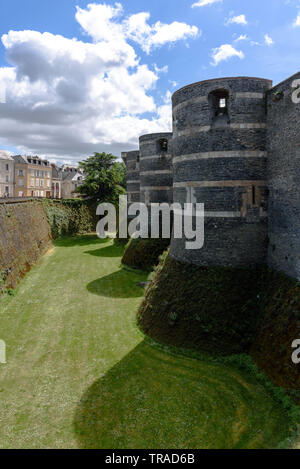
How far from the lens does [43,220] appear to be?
34.3 m

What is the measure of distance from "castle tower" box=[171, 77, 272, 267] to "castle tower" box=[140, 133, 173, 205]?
419 inches

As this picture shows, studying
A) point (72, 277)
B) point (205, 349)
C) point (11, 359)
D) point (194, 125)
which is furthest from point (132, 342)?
point (72, 277)

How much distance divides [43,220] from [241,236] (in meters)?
27.8

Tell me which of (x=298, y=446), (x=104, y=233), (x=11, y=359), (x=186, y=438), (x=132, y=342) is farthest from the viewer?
(x=104, y=233)

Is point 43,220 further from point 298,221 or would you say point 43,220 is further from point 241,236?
point 298,221

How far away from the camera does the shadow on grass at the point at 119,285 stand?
1819 centimetres

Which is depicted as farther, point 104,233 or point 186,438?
point 104,233

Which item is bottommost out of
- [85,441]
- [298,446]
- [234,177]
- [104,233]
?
[85,441]

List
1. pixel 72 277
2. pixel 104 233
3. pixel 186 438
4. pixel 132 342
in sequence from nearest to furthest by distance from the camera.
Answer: pixel 186 438
pixel 132 342
pixel 72 277
pixel 104 233

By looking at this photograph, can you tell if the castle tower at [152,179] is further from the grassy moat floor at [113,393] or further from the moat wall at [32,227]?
the moat wall at [32,227]

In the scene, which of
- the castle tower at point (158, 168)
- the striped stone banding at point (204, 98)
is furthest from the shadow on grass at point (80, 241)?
the striped stone banding at point (204, 98)

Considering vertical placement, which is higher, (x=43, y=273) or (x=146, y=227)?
(x=146, y=227)

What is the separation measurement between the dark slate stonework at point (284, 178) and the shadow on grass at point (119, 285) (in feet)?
30.5

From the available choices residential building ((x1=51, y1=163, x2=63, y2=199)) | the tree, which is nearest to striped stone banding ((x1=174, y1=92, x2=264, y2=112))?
the tree
